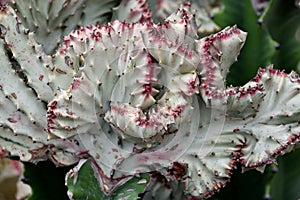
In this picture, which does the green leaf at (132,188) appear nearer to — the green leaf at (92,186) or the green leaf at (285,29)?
the green leaf at (92,186)

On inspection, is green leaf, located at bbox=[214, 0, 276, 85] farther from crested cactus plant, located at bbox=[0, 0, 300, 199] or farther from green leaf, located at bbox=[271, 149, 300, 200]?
crested cactus plant, located at bbox=[0, 0, 300, 199]

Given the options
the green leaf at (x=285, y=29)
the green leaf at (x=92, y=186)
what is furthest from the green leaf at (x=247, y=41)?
the green leaf at (x=92, y=186)

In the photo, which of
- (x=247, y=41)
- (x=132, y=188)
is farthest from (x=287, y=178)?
(x=132, y=188)

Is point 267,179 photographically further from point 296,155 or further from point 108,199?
point 108,199

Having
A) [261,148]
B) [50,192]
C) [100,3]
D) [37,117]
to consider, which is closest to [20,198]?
[50,192]

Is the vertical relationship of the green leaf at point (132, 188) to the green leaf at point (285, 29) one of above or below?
below
